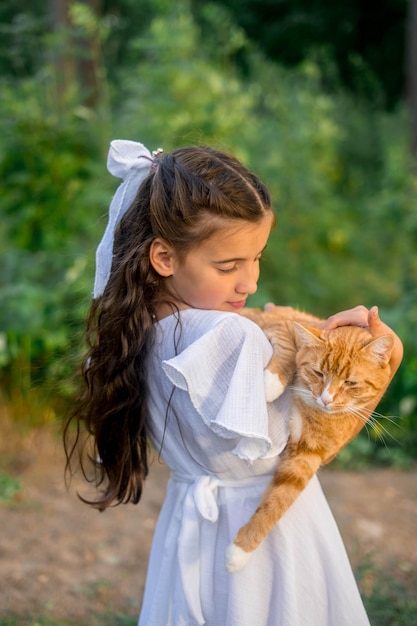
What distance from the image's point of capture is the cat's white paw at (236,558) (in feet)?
5.82

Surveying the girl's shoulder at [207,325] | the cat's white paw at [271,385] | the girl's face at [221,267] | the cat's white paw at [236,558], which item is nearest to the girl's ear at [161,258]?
the girl's face at [221,267]

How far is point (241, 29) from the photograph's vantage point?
950 centimetres

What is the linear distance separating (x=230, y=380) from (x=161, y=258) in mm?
400

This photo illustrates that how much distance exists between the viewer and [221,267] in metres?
1.88

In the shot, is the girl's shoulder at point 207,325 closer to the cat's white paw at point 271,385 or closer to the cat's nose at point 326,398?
the cat's white paw at point 271,385

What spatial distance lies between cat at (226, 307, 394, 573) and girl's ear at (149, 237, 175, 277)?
337mm

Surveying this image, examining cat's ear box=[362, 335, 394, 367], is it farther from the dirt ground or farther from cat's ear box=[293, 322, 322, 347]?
the dirt ground

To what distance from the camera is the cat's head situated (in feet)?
5.92

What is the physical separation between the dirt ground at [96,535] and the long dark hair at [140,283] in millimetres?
1451

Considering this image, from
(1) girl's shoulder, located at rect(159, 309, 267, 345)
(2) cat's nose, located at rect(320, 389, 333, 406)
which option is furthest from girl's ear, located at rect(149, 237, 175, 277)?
(2) cat's nose, located at rect(320, 389, 333, 406)

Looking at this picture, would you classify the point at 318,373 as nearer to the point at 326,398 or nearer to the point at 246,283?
the point at 326,398

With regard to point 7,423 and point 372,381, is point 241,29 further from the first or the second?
point 372,381

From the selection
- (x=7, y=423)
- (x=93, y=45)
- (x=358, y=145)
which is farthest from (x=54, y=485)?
(x=358, y=145)

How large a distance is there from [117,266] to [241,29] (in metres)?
8.28
